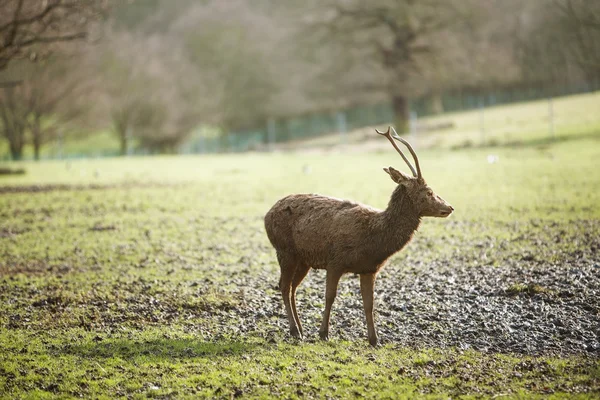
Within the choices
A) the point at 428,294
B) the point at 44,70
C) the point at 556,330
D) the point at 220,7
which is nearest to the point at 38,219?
the point at 428,294

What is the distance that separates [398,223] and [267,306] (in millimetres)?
3195

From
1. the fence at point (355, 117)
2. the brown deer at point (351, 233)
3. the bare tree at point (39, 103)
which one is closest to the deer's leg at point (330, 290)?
the brown deer at point (351, 233)

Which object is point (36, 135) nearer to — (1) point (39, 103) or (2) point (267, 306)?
(1) point (39, 103)

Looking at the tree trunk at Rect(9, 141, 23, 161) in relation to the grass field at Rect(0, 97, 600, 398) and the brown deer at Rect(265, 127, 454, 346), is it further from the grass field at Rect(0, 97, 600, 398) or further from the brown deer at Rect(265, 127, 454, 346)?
the brown deer at Rect(265, 127, 454, 346)

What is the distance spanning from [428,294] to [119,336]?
16.6ft

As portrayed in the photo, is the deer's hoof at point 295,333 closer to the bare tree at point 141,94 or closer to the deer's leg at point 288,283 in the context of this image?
→ the deer's leg at point 288,283

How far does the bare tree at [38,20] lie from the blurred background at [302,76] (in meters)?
0.13

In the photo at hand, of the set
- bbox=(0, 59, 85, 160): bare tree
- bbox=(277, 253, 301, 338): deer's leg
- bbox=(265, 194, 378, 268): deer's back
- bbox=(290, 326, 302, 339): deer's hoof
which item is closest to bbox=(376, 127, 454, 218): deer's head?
bbox=(265, 194, 378, 268): deer's back

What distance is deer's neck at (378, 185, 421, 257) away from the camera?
29.5 feet

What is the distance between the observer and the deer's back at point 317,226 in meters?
9.14

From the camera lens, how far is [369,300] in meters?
9.13

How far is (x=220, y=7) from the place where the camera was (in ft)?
294

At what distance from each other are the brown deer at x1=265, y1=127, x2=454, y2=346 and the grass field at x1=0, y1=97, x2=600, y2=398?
0.80 metres

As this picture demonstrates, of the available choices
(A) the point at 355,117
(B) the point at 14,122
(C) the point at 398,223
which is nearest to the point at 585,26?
(C) the point at 398,223
